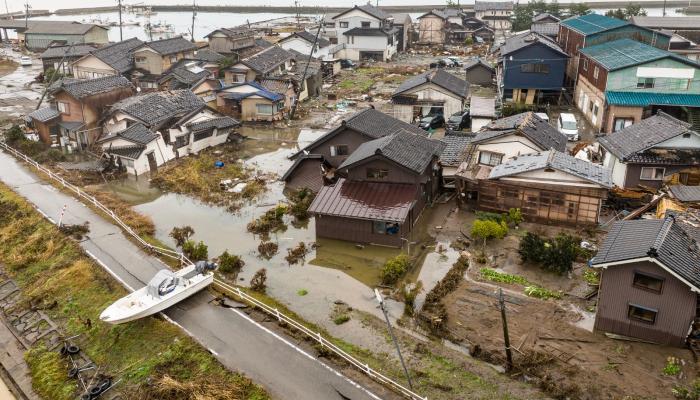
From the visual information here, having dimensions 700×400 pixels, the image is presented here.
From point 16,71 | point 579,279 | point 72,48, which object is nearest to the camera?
point 579,279

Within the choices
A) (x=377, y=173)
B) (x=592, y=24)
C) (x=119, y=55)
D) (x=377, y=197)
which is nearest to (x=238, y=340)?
(x=377, y=197)

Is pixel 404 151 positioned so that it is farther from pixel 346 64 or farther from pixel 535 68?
pixel 346 64

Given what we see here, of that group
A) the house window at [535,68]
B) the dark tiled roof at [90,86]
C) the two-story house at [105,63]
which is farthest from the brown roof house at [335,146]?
the two-story house at [105,63]

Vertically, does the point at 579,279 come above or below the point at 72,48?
below

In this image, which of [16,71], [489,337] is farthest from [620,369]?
[16,71]

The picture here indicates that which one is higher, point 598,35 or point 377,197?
point 598,35

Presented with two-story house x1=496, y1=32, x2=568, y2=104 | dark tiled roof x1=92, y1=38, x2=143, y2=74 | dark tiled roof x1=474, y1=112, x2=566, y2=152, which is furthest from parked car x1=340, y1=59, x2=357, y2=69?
dark tiled roof x1=474, y1=112, x2=566, y2=152

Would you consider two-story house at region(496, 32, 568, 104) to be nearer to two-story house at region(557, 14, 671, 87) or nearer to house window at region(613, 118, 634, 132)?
two-story house at region(557, 14, 671, 87)

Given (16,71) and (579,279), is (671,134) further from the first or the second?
(16,71)
